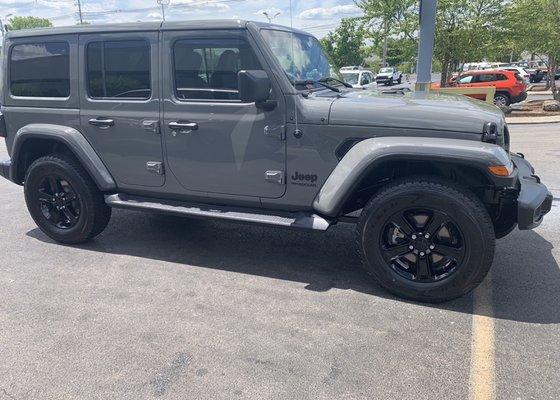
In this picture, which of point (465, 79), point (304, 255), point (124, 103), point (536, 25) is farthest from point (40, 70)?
point (465, 79)

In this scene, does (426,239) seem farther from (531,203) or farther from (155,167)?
(155,167)

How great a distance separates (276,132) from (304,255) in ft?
4.21

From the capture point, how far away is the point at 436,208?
10.6ft

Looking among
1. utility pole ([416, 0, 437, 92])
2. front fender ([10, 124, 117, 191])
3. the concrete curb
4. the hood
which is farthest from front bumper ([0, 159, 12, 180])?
the concrete curb

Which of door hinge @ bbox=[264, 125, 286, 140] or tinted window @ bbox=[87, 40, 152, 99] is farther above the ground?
tinted window @ bbox=[87, 40, 152, 99]

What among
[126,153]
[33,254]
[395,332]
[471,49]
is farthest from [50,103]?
[471,49]

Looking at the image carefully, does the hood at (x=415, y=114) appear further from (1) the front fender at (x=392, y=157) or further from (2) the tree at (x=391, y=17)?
(2) the tree at (x=391, y=17)

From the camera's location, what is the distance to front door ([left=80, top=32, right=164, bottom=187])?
3990mm

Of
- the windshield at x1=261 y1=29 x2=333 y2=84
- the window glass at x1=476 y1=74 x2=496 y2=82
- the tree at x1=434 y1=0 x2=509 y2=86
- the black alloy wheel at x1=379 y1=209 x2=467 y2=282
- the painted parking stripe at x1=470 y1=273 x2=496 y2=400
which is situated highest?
the tree at x1=434 y1=0 x2=509 y2=86

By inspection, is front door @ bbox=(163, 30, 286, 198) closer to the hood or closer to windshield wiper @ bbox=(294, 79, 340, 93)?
windshield wiper @ bbox=(294, 79, 340, 93)

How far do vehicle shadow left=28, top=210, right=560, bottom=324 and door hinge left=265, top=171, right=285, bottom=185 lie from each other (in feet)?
1.68

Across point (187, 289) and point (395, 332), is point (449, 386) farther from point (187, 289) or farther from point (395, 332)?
point (187, 289)

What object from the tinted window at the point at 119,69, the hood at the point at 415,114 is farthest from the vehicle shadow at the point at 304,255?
the tinted window at the point at 119,69

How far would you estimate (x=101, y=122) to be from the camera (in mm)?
4176
